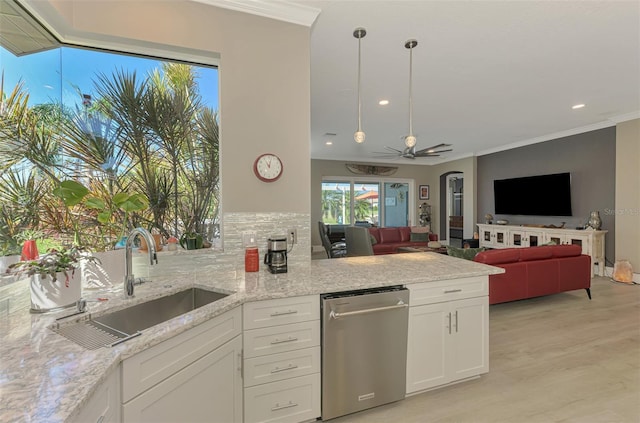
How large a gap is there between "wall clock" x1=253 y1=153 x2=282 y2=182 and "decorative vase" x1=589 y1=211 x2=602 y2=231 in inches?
243

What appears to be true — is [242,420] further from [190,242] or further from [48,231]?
[48,231]

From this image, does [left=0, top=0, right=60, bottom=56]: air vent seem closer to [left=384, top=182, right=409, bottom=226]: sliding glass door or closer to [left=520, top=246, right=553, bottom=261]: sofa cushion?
[left=520, top=246, right=553, bottom=261]: sofa cushion

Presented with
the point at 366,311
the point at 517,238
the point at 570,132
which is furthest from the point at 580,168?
the point at 366,311

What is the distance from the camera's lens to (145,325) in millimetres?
1633

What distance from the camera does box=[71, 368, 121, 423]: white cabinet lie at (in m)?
0.85

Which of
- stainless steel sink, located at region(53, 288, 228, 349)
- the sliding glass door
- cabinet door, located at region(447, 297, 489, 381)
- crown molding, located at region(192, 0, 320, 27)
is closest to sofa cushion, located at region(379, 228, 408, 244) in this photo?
the sliding glass door

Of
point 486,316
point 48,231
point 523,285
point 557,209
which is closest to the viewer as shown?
point 48,231

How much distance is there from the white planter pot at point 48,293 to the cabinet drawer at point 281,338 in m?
0.87

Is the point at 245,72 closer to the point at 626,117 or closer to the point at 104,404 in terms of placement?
the point at 104,404

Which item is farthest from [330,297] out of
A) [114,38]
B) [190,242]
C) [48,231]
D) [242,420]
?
[114,38]

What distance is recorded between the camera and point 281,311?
1.75 metres

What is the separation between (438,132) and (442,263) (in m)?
4.31

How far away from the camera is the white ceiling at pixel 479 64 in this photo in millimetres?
2352

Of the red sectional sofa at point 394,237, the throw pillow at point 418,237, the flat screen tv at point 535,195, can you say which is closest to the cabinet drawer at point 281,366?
the red sectional sofa at point 394,237
